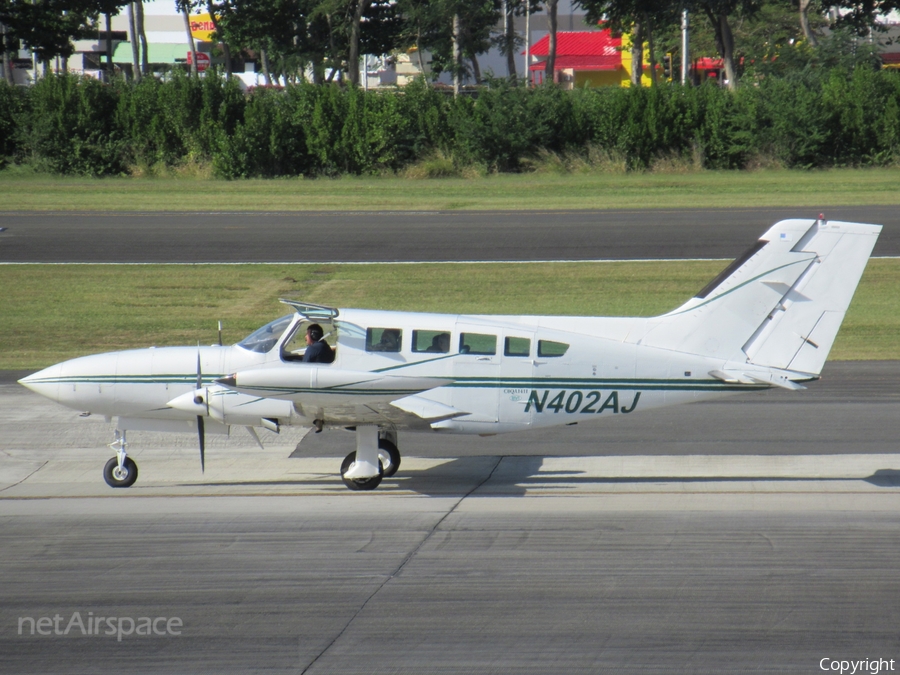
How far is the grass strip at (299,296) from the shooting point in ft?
66.6

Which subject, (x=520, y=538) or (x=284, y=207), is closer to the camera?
(x=520, y=538)

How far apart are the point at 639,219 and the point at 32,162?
28.5 m

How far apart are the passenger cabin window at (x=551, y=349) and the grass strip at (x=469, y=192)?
78.7 ft

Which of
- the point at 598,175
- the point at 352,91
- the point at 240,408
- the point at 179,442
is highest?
the point at 352,91

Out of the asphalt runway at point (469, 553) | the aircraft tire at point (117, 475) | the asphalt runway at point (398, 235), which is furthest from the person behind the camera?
the asphalt runway at point (398, 235)

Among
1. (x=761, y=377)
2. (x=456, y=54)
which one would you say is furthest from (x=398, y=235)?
(x=456, y=54)

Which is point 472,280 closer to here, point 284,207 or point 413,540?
Result: point 284,207

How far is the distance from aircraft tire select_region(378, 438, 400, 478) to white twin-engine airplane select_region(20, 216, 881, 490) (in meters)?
0.63

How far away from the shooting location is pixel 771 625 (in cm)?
775

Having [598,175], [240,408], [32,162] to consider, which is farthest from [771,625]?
[32,162]

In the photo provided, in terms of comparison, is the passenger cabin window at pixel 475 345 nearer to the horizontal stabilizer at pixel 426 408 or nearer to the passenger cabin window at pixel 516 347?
the passenger cabin window at pixel 516 347

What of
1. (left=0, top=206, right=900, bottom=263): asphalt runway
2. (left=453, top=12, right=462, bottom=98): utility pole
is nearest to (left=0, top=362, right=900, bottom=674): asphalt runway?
(left=0, top=206, right=900, bottom=263): asphalt runway

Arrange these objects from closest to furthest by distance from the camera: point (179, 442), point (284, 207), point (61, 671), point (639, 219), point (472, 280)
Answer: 1. point (61, 671)
2. point (179, 442)
3. point (472, 280)
4. point (639, 219)
5. point (284, 207)

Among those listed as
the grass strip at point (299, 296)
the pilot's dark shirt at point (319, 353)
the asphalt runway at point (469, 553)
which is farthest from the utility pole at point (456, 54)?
the pilot's dark shirt at point (319, 353)
